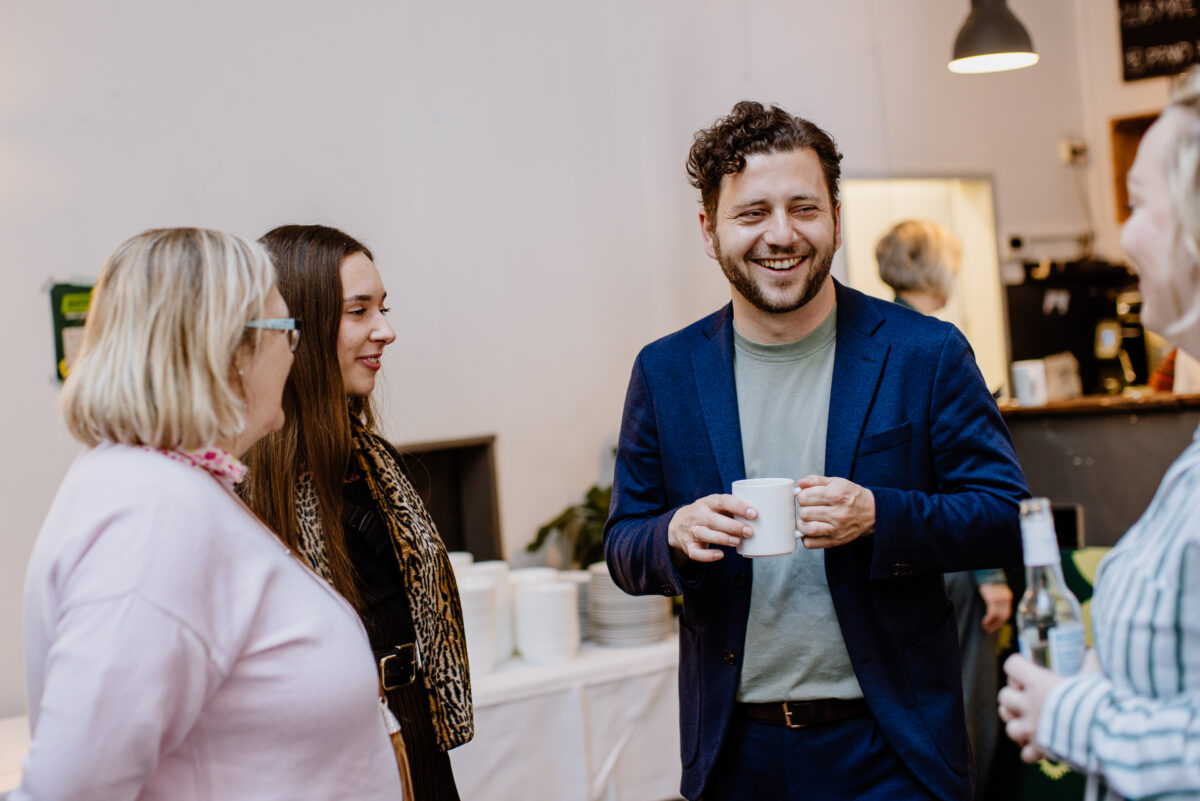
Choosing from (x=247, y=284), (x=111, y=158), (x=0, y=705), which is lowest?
(x=0, y=705)

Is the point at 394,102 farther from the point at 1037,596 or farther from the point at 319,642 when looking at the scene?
Answer: the point at 1037,596

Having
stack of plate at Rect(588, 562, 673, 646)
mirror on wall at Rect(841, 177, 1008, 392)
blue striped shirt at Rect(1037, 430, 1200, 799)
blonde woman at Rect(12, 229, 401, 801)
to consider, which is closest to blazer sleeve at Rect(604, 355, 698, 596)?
blonde woman at Rect(12, 229, 401, 801)

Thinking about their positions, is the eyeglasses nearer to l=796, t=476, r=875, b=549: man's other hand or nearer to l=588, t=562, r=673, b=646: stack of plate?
l=796, t=476, r=875, b=549: man's other hand

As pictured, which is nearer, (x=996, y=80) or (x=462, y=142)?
(x=462, y=142)

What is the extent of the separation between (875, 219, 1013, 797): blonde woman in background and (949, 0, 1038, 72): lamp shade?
1490 mm

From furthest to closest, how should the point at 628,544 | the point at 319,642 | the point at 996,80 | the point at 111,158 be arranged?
the point at 996,80, the point at 111,158, the point at 628,544, the point at 319,642

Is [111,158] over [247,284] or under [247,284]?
over

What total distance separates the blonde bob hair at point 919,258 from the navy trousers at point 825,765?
2.45m

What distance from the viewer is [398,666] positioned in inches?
75.9

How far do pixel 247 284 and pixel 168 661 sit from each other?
431mm

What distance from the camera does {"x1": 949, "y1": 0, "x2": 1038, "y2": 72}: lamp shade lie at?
500cm

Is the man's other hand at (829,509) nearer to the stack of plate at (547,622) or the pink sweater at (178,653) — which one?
the pink sweater at (178,653)

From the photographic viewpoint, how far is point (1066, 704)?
107cm

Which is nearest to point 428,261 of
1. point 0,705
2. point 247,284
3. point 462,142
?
point 462,142
